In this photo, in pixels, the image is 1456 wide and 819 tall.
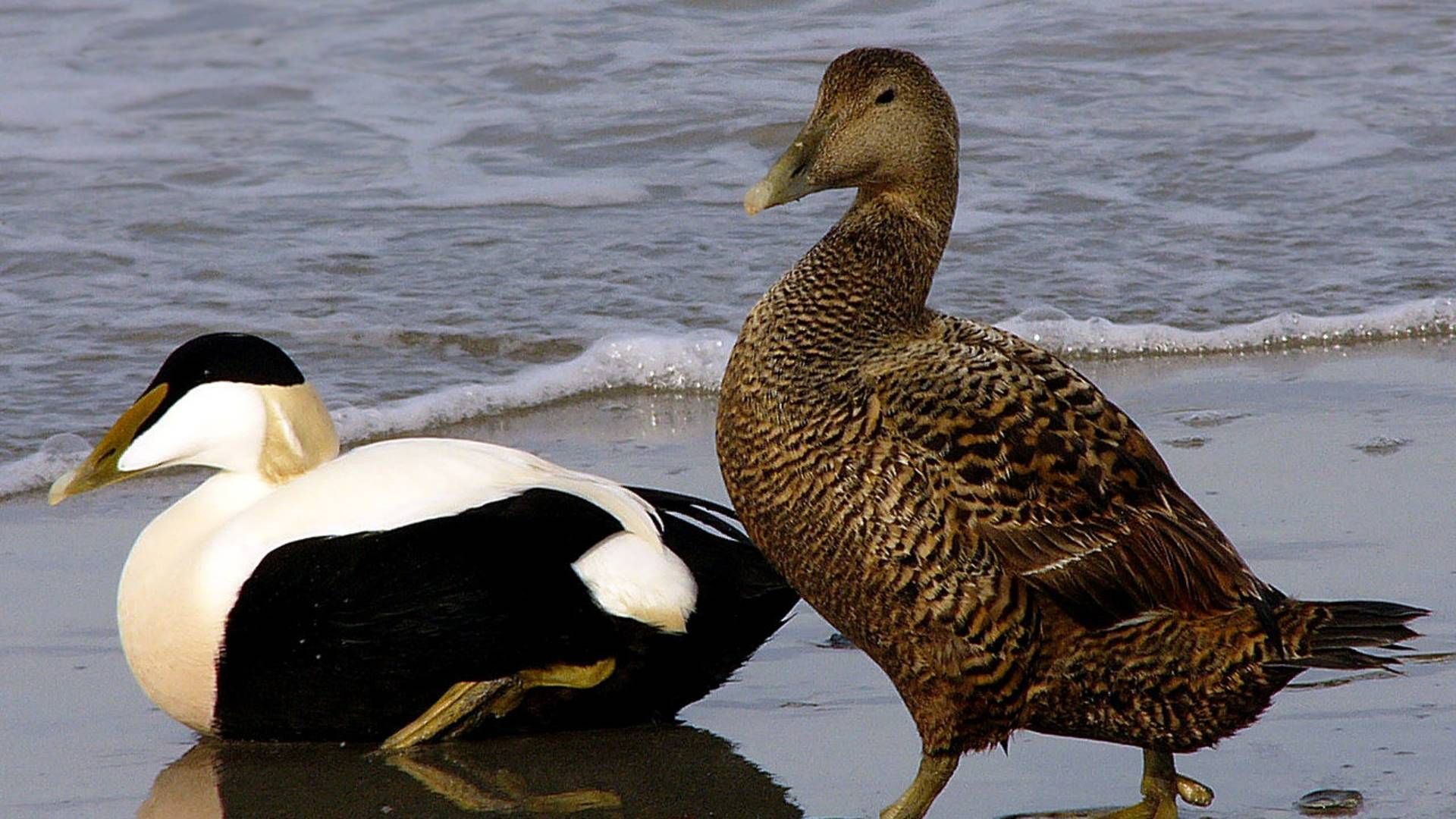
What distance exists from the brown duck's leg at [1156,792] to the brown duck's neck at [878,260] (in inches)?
33.7

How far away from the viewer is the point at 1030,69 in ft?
31.6

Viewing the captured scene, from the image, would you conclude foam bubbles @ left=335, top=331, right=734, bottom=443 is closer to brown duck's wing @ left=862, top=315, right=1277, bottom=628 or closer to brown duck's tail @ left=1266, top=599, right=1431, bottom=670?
brown duck's wing @ left=862, top=315, right=1277, bottom=628

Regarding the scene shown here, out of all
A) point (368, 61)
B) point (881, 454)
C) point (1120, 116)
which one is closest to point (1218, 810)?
point (881, 454)

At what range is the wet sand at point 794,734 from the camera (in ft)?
12.0

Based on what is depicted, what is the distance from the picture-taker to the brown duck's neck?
354 centimetres

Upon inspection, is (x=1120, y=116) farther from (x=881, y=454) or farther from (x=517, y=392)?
(x=881, y=454)

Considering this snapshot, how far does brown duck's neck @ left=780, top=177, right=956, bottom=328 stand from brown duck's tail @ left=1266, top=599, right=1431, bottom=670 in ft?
2.72

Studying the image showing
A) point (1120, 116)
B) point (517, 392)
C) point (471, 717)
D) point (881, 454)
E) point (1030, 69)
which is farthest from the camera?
point (1030, 69)

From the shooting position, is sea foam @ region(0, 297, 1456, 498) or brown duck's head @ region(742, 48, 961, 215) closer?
brown duck's head @ region(742, 48, 961, 215)

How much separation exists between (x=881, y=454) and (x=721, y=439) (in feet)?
1.11

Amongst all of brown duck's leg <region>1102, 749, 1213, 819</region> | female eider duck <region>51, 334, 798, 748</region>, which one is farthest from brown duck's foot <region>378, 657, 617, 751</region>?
brown duck's leg <region>1102, 749, 1213, 819</region>

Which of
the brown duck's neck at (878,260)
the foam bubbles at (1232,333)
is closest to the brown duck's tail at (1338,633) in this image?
the brown duck's neck at (878,260)

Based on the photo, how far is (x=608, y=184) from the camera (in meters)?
8.23

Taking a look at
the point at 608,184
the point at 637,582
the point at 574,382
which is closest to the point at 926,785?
the point at 637,582
